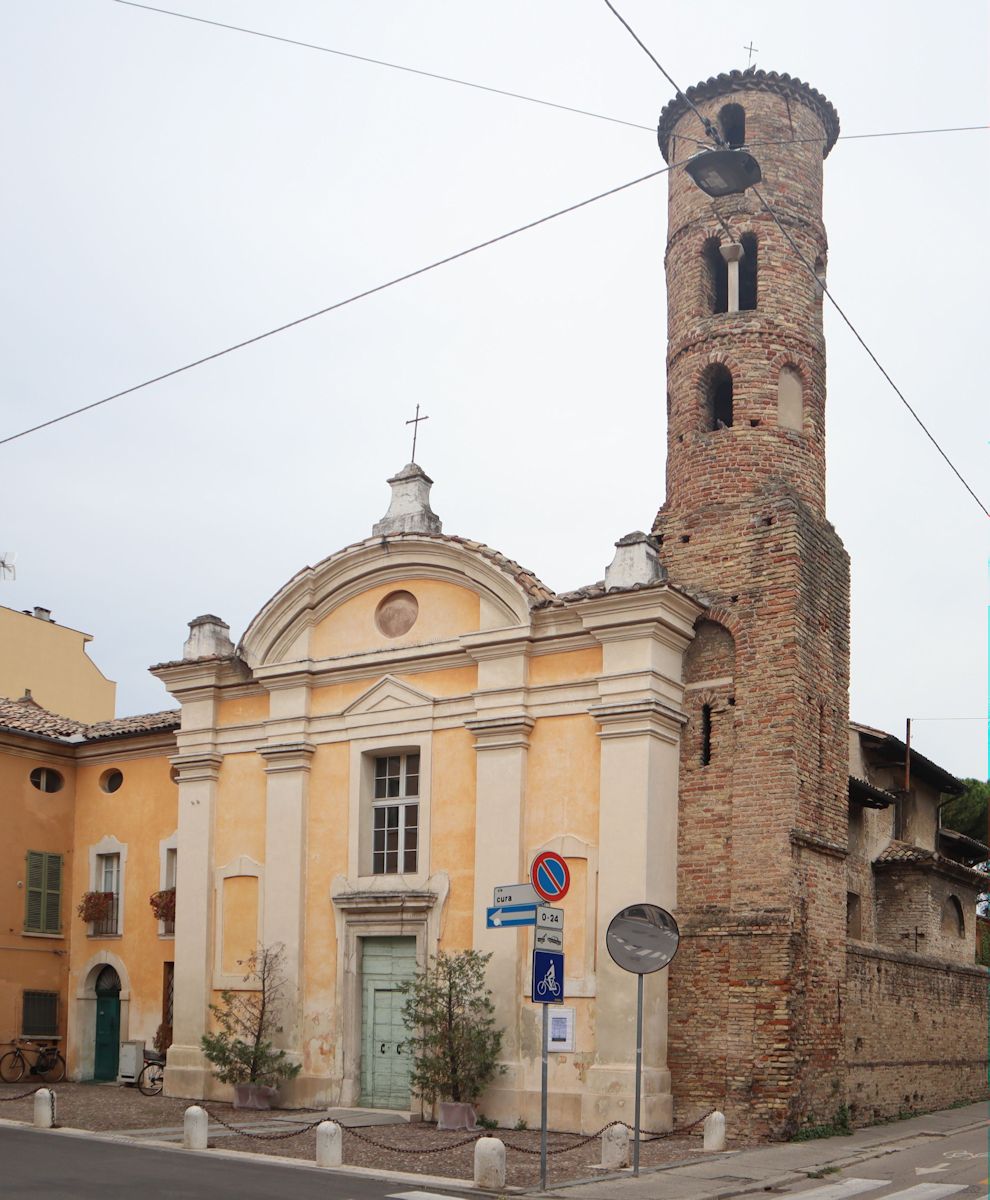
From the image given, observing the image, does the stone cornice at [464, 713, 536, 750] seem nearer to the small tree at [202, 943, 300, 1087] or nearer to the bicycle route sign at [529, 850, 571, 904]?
the small tree at [202, 943, 300, 1087]

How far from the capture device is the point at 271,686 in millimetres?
21594

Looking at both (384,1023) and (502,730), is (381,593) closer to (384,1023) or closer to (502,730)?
(502,730)

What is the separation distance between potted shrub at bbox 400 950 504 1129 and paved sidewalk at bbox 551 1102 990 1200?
3514mm

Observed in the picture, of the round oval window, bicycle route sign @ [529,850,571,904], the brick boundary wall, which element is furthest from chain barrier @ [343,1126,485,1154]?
the round oval window

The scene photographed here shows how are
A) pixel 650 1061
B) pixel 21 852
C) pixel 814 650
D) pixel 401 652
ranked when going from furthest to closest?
pixel 21 852 → pixel 401 652 → pixel 814 650 → pixel 650 1061

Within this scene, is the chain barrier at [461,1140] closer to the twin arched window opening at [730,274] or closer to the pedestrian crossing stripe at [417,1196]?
the pedestrian crossing stripe at [417,1196]

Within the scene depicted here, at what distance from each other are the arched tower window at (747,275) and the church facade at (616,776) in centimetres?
4

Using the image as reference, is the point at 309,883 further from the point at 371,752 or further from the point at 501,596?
the point at 501,596

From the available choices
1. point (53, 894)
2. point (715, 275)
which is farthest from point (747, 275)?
point (53, 894)

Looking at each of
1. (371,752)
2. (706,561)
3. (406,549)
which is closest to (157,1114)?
(371,752)

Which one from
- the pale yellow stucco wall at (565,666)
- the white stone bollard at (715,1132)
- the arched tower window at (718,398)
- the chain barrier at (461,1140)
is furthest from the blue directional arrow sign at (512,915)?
the arched tower window at (718,398)

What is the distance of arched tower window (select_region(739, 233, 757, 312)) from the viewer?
2081 centimetres

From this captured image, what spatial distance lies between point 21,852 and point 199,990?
4.83m

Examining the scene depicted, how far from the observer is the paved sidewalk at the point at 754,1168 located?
12.6 metres
